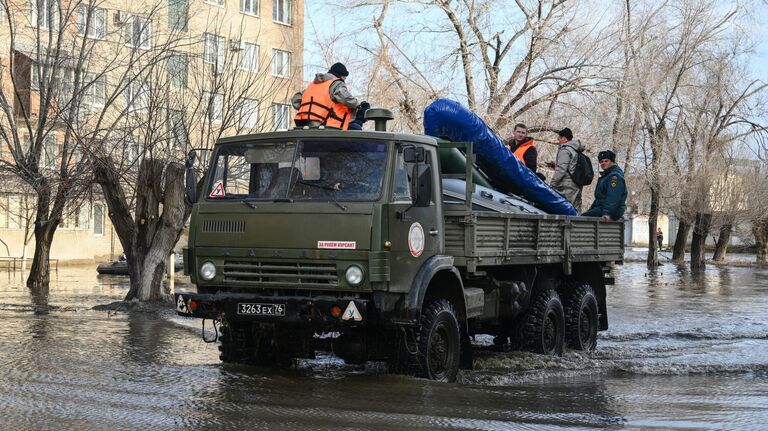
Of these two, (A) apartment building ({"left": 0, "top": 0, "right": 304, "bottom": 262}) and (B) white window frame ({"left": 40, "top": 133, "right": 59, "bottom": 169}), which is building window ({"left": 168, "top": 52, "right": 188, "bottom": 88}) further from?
(B) white window frame ({"left": 40, "top": 133, "right": 59, "bottom": 169})

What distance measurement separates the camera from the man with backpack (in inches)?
582

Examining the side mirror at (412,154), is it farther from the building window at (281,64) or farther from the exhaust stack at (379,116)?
the building window at (281,64)

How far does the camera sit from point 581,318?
45.7ft

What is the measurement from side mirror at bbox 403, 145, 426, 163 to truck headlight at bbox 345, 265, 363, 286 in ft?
3.56

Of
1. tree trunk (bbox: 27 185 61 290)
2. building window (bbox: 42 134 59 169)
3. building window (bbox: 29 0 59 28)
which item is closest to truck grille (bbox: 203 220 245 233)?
building window (bbox: 29 0 59 28)

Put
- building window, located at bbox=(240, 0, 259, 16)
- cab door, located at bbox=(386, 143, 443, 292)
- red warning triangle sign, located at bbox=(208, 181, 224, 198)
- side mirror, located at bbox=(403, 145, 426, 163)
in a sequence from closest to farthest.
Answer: cab door, located at bbox=(386, 143, 443, 292), side mirror, located at bbox=(403, 145, 426, 163), red warning triangle sign, located at bbox=(208, 181, 224, 198), building window, located at bbox=(240, 0, 259, 16)

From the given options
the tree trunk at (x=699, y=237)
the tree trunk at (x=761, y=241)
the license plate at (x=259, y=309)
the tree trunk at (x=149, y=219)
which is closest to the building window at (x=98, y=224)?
the tree trunk at (x=699, y=237)

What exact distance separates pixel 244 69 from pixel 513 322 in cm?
1296

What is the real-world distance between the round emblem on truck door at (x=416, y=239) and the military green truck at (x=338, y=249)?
18 millimetres

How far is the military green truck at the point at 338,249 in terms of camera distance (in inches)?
364

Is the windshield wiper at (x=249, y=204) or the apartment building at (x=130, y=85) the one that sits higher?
the apartment building at (x=130, y=85)

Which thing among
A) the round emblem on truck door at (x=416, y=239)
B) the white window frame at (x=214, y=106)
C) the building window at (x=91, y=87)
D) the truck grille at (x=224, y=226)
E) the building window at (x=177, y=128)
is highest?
the building window at (x=91, y=87)

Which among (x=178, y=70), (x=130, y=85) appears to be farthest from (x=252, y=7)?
(x=130, y=85)

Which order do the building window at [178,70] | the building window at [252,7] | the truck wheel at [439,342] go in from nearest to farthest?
the truck wheel at [439,342]
the building window at [178,70]
the building window at [252,7]
